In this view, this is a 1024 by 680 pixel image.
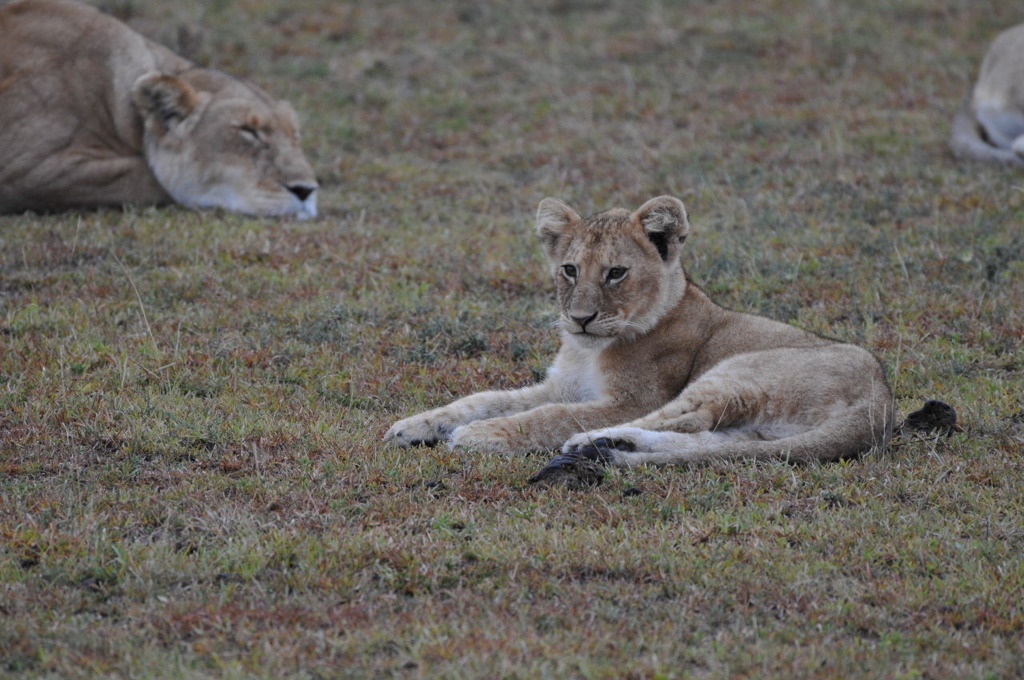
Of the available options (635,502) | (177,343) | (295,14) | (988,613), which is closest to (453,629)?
(635,502)

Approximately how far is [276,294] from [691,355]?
11.4ft

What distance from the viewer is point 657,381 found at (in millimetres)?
7152

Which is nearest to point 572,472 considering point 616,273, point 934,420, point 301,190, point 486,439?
point 486,439

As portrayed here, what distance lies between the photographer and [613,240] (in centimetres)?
723

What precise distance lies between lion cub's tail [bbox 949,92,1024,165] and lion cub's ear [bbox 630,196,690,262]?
23.0ft

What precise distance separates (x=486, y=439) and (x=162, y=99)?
255 inches

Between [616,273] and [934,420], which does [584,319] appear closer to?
[616,273]

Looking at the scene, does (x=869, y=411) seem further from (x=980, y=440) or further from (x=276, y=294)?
(x=276, y=294)

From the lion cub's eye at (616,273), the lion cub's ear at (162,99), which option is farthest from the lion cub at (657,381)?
the lion cub's ear at (162,99)

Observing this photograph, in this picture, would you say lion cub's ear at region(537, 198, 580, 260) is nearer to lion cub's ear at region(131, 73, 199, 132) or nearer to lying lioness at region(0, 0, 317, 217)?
lying lioness at region(0, 0, 317, 217)

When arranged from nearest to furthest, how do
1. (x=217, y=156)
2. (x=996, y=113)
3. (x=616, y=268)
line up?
(x=616, y=268), (x=217, y=156), (x=996, y=113)

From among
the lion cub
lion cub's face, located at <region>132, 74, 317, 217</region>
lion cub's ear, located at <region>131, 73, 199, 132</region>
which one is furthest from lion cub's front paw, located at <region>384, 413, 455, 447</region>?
lion cub's ear, located at <region>131, 73, 199, 132</region>

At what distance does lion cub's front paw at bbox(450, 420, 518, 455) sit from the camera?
662 centimetres

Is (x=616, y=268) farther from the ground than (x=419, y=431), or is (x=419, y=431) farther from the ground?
(x=616, y=268)
